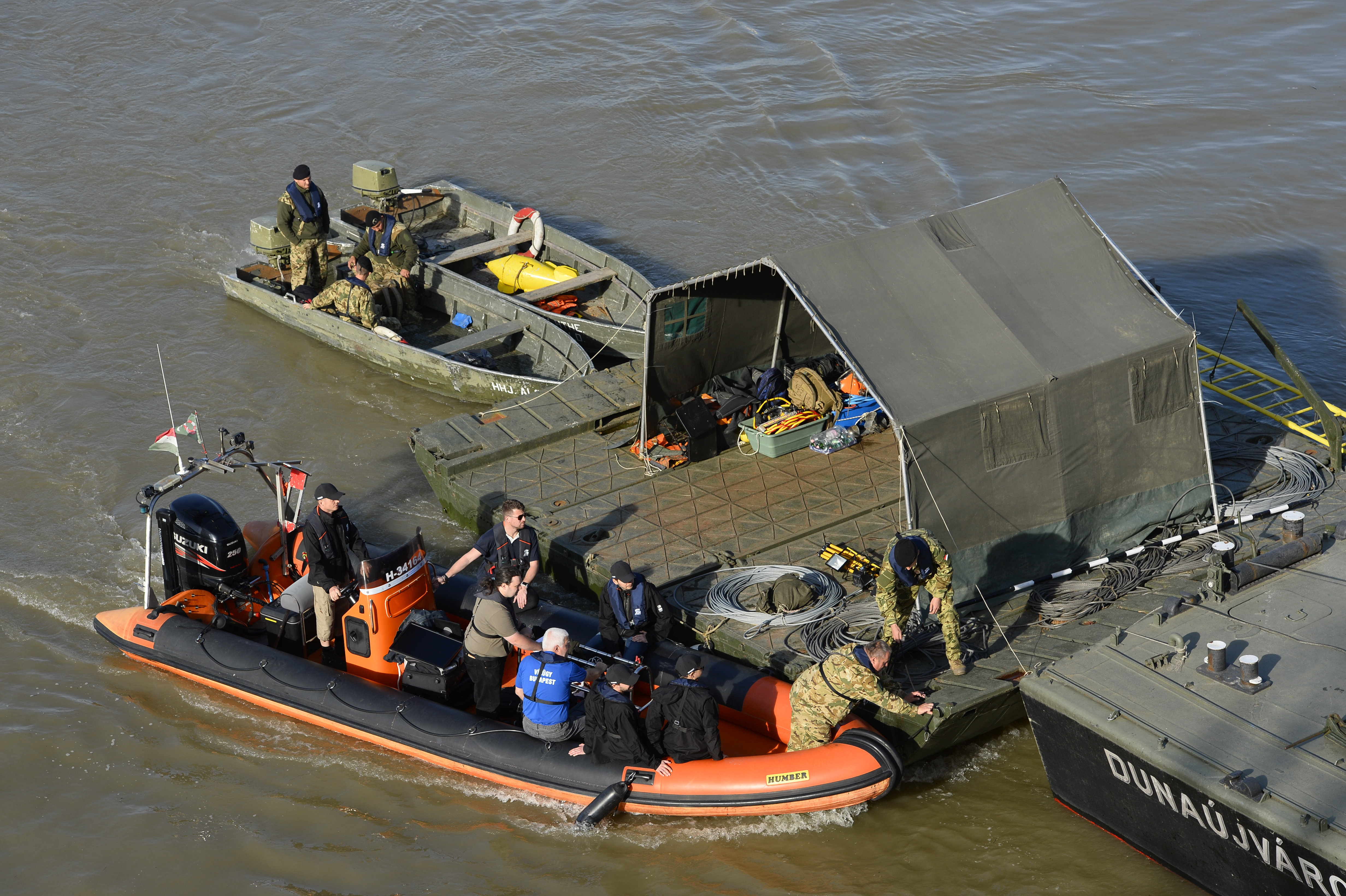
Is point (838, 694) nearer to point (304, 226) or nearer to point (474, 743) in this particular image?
point (474, 743)

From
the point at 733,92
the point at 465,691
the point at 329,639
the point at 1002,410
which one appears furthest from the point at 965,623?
the point at 733,92

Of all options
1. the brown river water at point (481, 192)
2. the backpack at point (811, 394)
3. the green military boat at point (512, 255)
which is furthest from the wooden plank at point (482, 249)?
the backpack at point (811, 394)

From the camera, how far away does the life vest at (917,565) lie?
8.91 m

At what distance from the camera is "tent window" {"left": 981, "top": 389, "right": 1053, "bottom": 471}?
9641mm

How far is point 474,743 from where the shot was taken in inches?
361

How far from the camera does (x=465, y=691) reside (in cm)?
978

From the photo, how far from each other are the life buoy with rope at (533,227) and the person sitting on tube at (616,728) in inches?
362

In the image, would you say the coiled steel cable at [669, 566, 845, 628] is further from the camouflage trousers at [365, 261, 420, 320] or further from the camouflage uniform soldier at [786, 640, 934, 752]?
the camouflage trousers at [365, 261, 420, 320]

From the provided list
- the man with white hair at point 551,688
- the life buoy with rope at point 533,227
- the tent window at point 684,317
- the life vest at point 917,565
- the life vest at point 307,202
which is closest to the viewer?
the man with white hair at point 551,688

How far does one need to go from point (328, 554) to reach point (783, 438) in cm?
443

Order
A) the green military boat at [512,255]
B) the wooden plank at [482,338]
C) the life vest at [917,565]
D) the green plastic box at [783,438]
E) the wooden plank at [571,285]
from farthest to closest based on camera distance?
the wooden plank at [571,285] → the green military boat at [512,255] → the wooden plank at [482,338] → the green plastic box at [783,438] → the life vest at [917,565]

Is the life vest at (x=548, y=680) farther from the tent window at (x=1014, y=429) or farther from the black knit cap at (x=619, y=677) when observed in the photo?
the tent window at (x=1014, y=429)

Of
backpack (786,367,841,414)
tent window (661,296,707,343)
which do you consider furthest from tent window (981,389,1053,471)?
tent window (661,296,707,343)

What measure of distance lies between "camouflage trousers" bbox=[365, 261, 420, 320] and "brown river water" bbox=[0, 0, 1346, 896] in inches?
33.0
